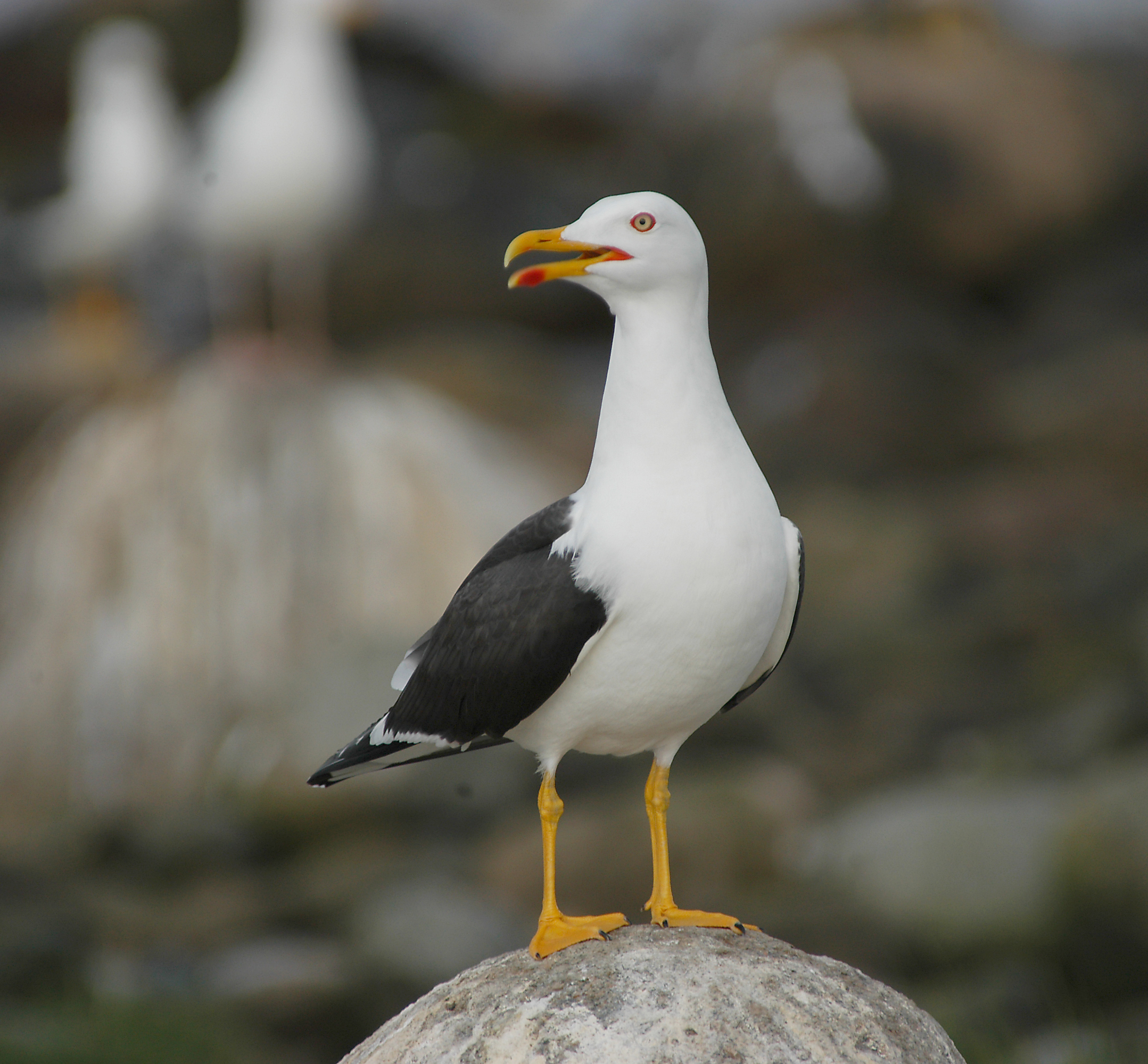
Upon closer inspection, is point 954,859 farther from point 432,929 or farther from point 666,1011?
point 666,1011

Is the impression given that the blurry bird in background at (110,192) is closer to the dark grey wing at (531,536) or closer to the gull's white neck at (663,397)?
the dark grey wing at (531,536)

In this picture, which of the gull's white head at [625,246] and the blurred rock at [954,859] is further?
the blurred rock at [954,859]

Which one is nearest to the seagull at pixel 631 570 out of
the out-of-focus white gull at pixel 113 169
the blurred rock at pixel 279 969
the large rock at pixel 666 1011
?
the large rock at pixel 666 1011

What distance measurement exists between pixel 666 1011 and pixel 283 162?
8918mm

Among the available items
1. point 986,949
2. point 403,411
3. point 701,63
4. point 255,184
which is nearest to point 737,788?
point 986,949

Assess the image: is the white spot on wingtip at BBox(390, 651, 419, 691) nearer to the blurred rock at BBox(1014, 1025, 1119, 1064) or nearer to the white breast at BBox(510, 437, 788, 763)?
the white breast at BBox(510, 437, 788, 763)

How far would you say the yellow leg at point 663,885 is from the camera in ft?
13.7

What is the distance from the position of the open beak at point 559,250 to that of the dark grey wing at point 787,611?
0.85 metres

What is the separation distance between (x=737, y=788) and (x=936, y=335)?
6681mm

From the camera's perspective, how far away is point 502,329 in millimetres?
16906

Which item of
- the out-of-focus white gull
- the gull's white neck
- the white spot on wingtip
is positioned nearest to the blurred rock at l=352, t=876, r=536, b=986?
the white spot on wingtip

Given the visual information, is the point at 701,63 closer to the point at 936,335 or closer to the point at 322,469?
the point at 936,335

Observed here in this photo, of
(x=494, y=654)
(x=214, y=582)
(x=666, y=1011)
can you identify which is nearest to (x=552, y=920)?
(x=666, y=1011)

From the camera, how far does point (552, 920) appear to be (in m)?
4.07
